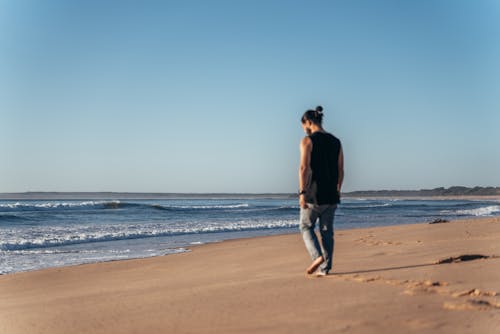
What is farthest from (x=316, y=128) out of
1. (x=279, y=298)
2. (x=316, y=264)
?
(x=279, y=298)

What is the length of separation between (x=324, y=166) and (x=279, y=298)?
1662 mm

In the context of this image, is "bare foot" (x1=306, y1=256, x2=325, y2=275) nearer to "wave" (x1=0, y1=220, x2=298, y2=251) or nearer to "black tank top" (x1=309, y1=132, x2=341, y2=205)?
"black tank top" (x1=309, y1=132, x2=341, y2=205)

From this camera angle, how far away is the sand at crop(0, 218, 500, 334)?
3373 millimetres

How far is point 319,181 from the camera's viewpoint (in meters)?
5.32

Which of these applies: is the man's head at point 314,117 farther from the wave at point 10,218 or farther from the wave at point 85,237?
the wave at point 10,218

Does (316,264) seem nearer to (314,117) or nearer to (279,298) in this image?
(279,298)

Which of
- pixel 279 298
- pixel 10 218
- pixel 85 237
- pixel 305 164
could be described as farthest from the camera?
pixel 10 218

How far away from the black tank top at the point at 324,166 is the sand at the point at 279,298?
0.82 meters

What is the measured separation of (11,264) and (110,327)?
643 cm

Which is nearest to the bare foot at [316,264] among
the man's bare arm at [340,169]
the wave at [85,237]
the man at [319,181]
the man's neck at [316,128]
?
the man at [319,181]

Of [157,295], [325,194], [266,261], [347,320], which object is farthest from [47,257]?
[347,320]

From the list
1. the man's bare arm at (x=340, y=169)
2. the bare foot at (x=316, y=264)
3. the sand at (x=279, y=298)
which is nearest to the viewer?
the sand at (x=279, y=298)

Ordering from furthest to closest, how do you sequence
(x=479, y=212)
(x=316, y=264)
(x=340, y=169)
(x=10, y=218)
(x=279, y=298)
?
(x=479, y=212) → (x=10, y=218) → (x=340, y=169) → (x=316, y=264) → (x=279, y=298)

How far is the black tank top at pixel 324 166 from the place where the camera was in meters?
5.31
